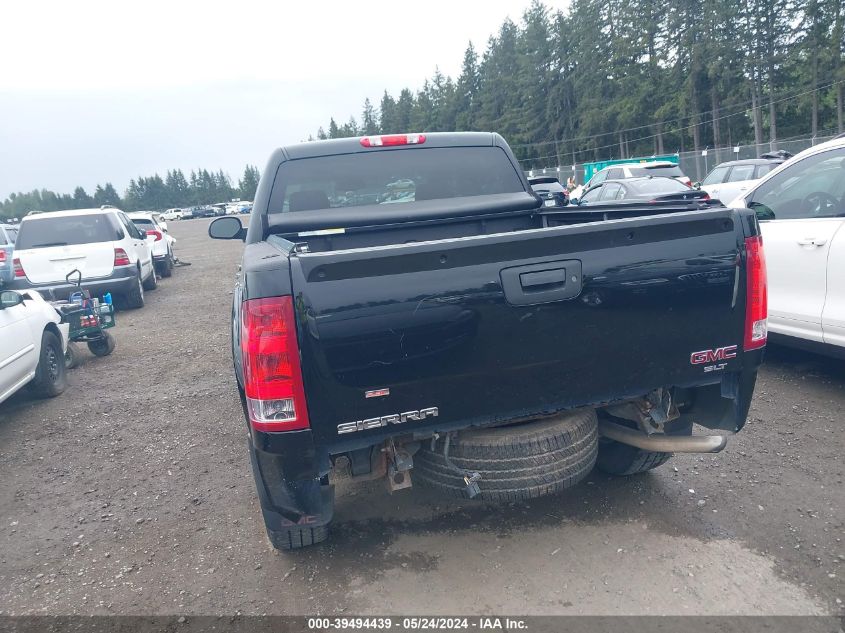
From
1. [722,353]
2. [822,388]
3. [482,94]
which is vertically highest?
[482,94]

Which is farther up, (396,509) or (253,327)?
(253,327)

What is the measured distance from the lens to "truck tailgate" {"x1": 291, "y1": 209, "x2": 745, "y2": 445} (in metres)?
2.50

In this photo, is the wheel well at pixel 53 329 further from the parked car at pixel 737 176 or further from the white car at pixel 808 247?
the parked car at pixel 737 176

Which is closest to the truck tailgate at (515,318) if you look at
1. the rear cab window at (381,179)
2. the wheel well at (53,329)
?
the rear cab window at (381,179)

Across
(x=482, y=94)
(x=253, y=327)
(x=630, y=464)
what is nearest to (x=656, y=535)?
(x=630, y=464)

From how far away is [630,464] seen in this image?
12.4 feet

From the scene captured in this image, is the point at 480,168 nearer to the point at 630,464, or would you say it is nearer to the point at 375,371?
the point at 630,464

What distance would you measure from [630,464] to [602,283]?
1.52m

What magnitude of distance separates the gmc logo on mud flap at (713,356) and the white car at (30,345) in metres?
5.56

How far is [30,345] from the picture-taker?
6.25 metres

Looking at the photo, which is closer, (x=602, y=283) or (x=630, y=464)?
(x=602, y=283)

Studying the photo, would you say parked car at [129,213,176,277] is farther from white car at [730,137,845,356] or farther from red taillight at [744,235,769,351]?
red taillight at [744,235,769,351]

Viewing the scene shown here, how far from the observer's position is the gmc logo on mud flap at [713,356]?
2.95 metres

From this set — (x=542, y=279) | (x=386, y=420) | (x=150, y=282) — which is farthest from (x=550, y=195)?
(x=150, y=282)
